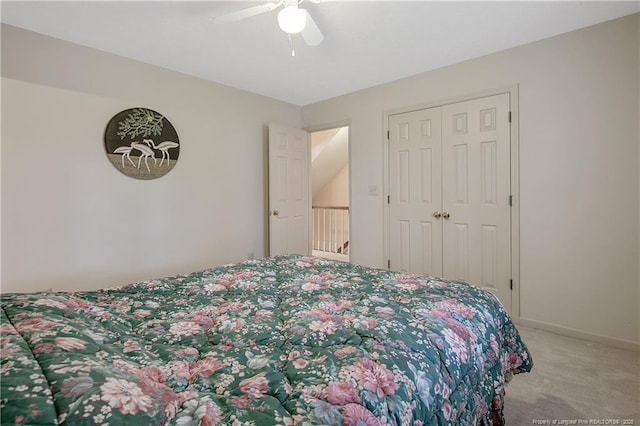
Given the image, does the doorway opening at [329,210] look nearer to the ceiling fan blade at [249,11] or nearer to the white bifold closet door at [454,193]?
the white bifold closet door at [454,193]

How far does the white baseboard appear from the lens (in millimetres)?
2340

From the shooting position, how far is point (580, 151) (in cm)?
250

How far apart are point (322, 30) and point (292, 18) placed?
0.66 m

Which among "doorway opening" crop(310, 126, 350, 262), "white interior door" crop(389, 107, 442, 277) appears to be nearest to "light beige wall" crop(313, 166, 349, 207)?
"doorway opening" crop(310, 126, 350, 262)

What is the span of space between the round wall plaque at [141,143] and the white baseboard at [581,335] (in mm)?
3584

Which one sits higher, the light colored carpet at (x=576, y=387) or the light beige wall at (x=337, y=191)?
the light beige wall at (x=337, y=191)

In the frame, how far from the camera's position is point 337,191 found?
7.37 m

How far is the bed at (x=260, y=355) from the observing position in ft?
2.20

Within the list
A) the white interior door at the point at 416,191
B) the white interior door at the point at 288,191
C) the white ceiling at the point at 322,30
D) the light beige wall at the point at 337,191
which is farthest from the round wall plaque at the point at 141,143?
the light beige wall at the point at 337,191

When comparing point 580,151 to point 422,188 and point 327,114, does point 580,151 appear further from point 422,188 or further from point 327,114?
point 327,114

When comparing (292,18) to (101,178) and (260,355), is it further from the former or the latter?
(101,178)

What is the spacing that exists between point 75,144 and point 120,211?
632 mm

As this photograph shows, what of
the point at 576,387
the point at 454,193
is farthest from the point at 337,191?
the point at 576,387

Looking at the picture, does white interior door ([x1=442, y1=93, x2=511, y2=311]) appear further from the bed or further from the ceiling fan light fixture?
the ceiling fan light fixture
